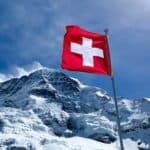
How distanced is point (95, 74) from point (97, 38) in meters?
2.63

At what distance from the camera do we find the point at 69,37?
3222cm

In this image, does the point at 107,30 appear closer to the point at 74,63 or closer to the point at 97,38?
the point at 97,38

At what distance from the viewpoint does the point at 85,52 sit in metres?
32.2

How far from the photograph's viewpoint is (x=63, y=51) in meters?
31.6

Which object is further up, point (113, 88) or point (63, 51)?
point (63, 51)

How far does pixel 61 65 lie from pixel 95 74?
175 centimetres

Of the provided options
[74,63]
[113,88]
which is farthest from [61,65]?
[113,88]

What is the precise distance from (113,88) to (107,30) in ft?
11.2

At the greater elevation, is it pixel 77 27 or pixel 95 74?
pixel 77 27

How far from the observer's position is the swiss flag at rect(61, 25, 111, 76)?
31.0m

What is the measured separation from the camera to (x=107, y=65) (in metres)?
31.5

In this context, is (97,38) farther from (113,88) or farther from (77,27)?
(113,88)

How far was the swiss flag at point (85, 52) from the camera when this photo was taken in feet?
102

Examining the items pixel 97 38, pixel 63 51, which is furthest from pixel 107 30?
pixel 63 51
